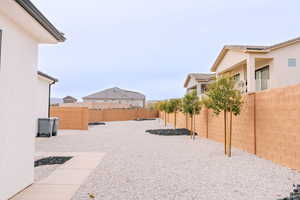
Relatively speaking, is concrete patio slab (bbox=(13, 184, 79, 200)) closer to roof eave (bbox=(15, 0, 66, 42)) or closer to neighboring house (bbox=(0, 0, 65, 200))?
neighboring house (bbox=(0, 0, 65, 200))

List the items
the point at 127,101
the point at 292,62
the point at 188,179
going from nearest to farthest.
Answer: the point at 188,179
the point at 292,62
the point at 127,101

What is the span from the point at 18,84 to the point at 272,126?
6967 mm

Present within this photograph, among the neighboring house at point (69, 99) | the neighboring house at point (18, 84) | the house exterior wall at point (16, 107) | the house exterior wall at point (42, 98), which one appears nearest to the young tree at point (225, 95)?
the neighboring house at point (18, 84)

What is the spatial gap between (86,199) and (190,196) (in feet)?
6.36

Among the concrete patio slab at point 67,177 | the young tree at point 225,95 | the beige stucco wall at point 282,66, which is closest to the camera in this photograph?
the concrete patio slab at point 67,177

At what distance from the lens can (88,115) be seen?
945 inches

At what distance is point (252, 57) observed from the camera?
1321 centimetres

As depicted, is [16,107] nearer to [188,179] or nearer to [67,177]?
[67,177]

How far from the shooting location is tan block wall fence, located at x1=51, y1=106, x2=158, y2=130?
814 inches

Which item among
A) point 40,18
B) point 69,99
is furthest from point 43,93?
point 69,99

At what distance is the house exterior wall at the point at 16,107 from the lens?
3922 mm

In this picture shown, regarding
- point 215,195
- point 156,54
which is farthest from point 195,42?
point 215,195

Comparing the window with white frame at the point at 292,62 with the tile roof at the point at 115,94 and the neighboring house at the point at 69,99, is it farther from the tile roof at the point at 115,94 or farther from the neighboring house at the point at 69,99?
the neighboring house at the point at 69,99

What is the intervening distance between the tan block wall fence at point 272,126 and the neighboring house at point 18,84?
615cm
